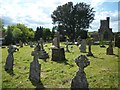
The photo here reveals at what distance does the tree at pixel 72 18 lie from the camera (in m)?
63.5

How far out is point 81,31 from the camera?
63750 millimetres

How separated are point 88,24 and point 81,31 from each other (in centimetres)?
373

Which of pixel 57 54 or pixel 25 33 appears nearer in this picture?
pixel 57 54

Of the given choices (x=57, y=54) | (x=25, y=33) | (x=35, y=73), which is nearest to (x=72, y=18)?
(x=25, y=33)

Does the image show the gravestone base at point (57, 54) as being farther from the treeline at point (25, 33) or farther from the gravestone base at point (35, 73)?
the treeline at point (25, 33)

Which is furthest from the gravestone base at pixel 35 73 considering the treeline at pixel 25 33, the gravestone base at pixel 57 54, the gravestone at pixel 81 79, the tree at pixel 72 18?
the treeline at pixel 25 33

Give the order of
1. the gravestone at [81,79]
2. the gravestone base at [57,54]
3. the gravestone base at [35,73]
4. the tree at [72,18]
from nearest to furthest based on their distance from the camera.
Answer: the gravestone at [81,79]
the gravestone base at [35,73]
the gravestone base at [57,54]
the tree at [72,18]

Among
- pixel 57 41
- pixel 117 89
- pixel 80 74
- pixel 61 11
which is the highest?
pixel 61 11

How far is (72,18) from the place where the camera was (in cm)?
6366

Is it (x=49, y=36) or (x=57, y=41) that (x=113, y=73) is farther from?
(x=49, y=36)

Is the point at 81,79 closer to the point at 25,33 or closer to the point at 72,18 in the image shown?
the point at 72,18

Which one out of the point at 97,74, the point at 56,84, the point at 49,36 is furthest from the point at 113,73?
the point at 49,36

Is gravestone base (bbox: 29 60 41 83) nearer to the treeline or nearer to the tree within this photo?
the tree

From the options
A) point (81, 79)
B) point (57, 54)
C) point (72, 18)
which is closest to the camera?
point (81, 79)
